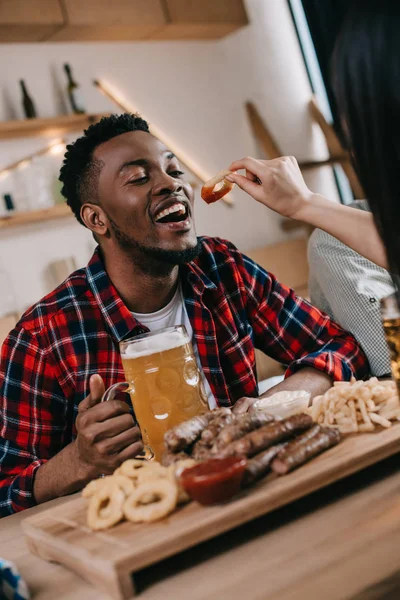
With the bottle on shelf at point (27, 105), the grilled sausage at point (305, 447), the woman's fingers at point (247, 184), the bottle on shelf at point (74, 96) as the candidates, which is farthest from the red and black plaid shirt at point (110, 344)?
the bottle on shelf at point (74, 96)

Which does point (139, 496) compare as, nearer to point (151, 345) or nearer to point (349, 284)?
point (151, 345)

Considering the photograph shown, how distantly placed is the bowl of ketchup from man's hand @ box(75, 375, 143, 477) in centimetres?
38

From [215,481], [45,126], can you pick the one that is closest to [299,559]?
[215,481]

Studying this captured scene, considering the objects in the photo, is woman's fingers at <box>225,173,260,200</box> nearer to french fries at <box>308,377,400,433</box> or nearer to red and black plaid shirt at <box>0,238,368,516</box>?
red and black plaid shirt at <box>0,238,368,516</box>

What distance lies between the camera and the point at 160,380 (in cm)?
133

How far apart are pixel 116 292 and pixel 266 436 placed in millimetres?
907

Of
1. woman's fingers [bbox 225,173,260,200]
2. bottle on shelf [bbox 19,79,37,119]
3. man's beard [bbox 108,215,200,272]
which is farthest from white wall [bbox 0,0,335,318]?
woman's fingers [bbox 225,173,260,200]

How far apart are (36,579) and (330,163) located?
5.19 meters

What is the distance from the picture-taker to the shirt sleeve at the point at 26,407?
1.64 m

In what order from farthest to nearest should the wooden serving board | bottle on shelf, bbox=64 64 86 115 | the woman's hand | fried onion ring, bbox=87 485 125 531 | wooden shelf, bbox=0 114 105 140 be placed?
bottle on shelf, bbox=64 64 86 115
wooden shelf, bbox=0 114 105 140
the woman's hand
fried onion ring, bbox=87 485 125 531
the wooden serving board

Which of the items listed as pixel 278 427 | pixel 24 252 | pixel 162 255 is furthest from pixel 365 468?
pixel 24 252

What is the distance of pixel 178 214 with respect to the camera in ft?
6.33

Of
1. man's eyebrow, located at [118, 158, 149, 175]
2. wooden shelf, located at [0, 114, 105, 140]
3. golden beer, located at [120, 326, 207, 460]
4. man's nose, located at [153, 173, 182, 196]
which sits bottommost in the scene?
golden beer, located at [120, 326, 207, 460]

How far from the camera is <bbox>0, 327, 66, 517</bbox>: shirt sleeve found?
1.64 meters
